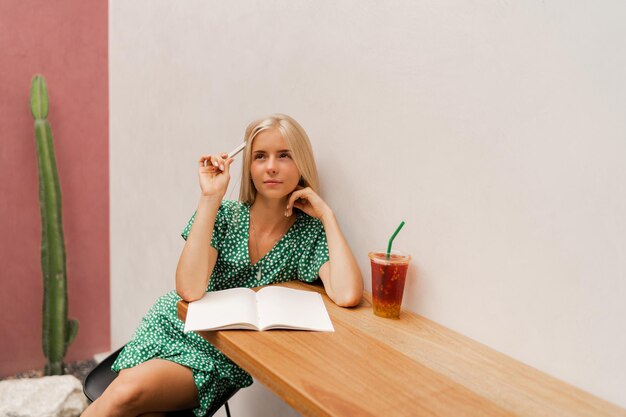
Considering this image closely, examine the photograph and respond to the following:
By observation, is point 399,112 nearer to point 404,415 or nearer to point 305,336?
point 305,336

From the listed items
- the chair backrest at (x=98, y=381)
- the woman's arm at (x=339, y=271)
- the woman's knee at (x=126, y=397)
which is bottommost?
the chair backrest at (x=98, y=381)

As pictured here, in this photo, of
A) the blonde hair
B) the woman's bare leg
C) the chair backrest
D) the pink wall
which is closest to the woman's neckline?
the blonde hair

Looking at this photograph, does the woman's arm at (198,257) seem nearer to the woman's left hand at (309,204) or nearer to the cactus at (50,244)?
the woman's left hand at (309,204)

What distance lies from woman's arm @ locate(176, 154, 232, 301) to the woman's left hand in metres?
0.17

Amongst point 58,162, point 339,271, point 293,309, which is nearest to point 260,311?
point 293,309

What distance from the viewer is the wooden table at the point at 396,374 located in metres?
0.76

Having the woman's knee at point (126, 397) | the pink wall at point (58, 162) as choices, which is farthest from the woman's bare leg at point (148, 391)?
the pink wall at point (58, 162)

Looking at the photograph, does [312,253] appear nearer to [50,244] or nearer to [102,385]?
[102,385]

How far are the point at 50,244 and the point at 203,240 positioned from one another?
153cm

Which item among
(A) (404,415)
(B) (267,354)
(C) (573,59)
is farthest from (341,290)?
(C) (573,59)

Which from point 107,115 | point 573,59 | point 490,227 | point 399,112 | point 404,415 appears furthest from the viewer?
point 107,115

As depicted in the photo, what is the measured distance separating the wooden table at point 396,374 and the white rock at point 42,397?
5.15 feet

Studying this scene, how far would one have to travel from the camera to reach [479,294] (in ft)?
3.31

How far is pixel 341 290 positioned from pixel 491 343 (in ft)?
1.08
